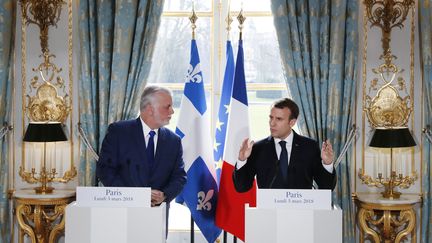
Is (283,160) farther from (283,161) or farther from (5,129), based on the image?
(5,129)

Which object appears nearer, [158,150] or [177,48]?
[158,150]

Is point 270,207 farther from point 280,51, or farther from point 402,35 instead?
point 402,35

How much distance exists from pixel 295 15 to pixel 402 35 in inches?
40.0

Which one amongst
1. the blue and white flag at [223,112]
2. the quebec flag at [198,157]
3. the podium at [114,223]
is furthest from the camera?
the blue and white flag at [223,112]

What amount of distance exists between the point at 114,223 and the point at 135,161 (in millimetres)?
1049

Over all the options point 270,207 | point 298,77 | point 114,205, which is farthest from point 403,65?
point 114,205

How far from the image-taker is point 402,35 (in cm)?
656

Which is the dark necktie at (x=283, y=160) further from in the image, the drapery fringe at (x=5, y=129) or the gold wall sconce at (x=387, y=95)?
the drapery fringe at (x=5, y=129)

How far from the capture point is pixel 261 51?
677cm

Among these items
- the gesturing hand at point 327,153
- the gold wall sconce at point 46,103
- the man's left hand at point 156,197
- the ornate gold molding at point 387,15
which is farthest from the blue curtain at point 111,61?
the gesturing hand at point 327,153

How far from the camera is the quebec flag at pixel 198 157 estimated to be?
6156mm

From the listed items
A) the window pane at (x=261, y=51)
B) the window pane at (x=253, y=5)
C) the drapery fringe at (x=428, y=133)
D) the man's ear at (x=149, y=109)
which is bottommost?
the drapery fringe at (x=428, y=133)

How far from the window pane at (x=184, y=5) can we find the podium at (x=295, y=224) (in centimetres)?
307

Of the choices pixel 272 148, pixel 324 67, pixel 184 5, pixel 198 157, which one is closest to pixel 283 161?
pixel 272 148
